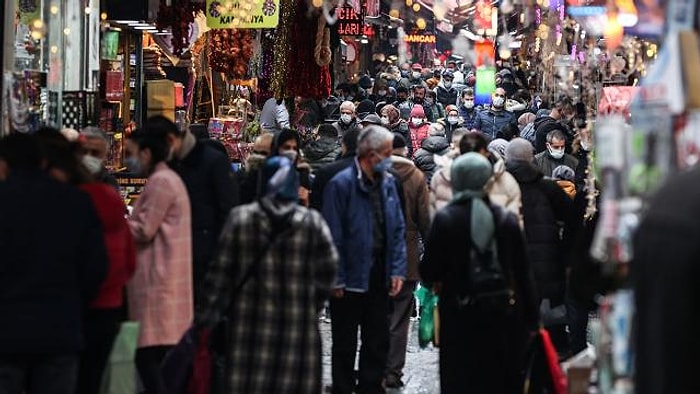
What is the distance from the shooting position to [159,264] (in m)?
9.52

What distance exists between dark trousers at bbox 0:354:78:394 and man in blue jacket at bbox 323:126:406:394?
294 centimetres

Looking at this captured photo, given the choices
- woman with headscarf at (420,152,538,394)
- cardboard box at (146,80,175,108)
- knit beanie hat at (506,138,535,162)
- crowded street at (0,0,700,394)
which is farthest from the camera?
cardboard box at (146,80,175,108)

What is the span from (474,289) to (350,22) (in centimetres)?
1287

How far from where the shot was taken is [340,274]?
10.7 metres

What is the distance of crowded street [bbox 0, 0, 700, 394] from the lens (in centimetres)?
562

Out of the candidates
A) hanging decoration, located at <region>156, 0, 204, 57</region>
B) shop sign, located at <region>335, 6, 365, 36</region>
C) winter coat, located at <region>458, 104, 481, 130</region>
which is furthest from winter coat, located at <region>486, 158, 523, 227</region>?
winter coat, located at <region>458, 104, 481, 130</region>

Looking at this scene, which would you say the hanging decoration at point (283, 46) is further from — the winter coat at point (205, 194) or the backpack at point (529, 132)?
the winter coat at point (205, 194)

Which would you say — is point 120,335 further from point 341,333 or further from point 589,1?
point 589,1

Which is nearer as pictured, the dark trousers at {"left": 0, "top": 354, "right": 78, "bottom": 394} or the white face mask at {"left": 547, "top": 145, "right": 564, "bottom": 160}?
the dark trousers at {"left": 0, "top": 354, "right": 78, "bottom": 394}

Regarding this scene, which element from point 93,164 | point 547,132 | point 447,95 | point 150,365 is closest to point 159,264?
point 150,365

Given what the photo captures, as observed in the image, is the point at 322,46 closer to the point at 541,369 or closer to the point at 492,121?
the point at 492,121

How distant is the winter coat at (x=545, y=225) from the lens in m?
11.5

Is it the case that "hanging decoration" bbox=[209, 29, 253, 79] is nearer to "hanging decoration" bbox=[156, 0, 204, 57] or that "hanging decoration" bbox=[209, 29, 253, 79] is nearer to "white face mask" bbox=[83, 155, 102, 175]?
"hanging decoration" bbox=[156, 0, 204, 57]

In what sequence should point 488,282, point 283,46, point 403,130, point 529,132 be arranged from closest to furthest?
point 488,282
point 283,46
point 529,132
point 403,130
